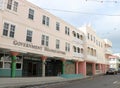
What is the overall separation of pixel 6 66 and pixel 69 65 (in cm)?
1635

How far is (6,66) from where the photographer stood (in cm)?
2650

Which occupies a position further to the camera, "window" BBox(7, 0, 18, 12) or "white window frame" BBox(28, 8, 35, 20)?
"white window frame" BBox(28, 8, 35, 20)

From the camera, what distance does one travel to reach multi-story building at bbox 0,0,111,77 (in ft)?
80.3

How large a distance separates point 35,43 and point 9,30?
17.1 feet

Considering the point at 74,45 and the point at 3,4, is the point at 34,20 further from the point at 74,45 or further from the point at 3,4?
the point at 74,45

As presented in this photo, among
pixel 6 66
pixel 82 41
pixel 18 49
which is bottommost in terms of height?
pixel 6 66

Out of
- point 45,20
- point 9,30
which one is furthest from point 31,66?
point 9,30

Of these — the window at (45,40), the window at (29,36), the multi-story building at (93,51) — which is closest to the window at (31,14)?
the window at (29,36)

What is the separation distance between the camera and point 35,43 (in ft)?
94.7

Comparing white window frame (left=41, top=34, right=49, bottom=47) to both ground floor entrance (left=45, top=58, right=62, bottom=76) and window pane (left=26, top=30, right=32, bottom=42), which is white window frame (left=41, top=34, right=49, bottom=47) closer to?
window pane (left=26, top=30, right=32, bottom=42)

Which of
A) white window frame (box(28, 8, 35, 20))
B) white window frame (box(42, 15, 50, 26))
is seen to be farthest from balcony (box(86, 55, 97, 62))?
white window frame (box(28, 8, 35, 20))

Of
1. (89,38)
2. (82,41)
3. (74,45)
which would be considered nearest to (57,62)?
(74,45)

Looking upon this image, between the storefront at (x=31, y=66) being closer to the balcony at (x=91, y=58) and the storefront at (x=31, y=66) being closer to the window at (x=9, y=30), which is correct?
the window at (x=9, y=30)

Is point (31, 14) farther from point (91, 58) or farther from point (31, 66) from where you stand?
point (91, 58)
